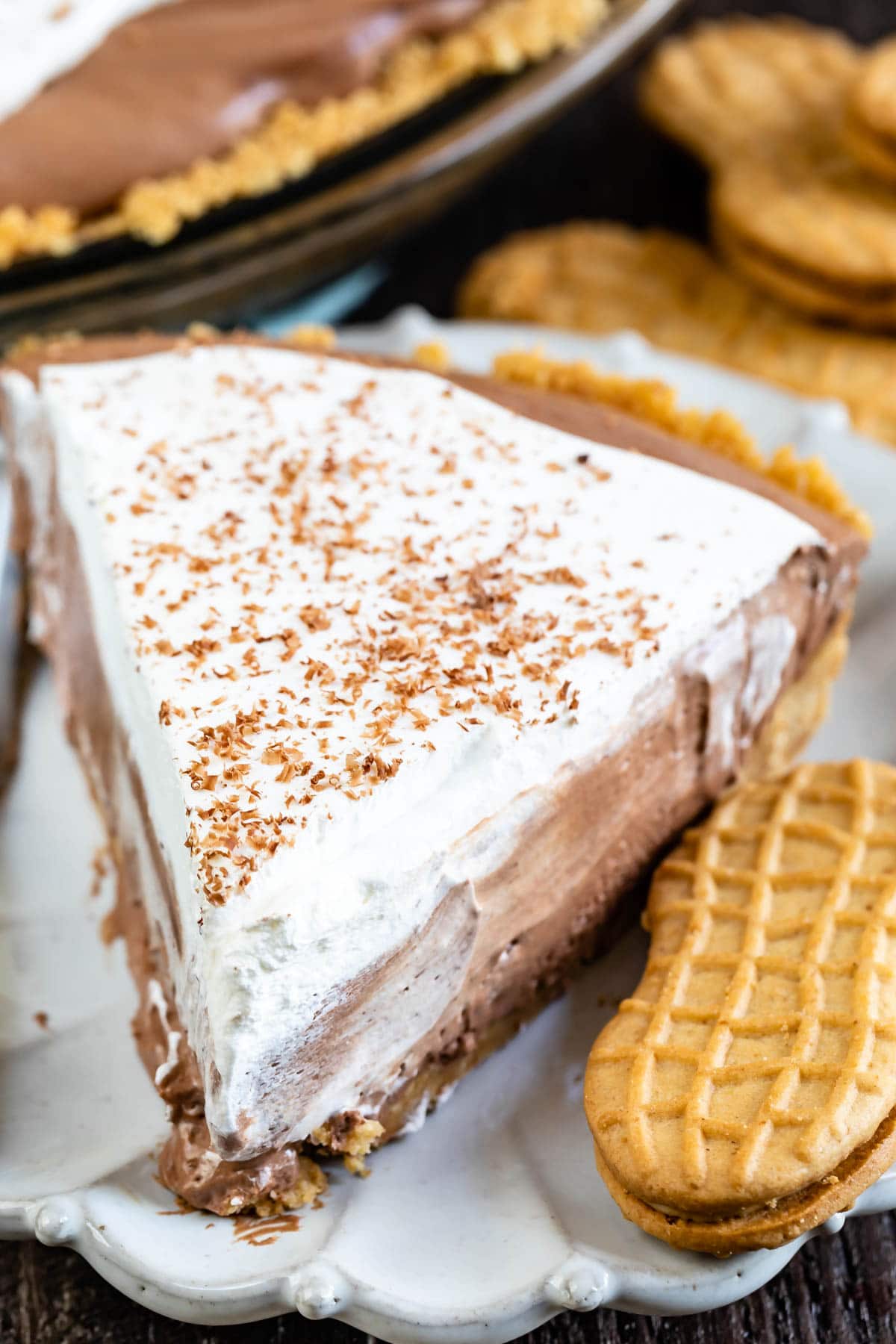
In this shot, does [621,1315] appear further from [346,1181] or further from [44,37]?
[44,37]

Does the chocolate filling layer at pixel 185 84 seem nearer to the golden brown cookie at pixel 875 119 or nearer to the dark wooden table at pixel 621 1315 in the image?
the golden brown cookie at pixel 875 119

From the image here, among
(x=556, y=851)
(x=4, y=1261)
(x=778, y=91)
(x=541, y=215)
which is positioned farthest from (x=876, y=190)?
(x=4, y=1261)

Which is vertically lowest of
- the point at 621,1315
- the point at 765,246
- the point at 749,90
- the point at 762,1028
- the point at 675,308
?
the point at 621,1315

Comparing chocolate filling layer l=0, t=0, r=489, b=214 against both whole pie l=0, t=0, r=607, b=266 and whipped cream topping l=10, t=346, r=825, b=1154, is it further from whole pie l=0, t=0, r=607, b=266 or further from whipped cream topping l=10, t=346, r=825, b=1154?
whipped cream topping l=10, t=346, r=825, b=1154

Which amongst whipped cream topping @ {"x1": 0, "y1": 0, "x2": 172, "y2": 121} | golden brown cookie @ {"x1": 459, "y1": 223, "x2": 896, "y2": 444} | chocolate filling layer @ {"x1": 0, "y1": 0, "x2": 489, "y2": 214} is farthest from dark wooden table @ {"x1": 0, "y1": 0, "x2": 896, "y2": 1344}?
whipped cream topping @ {"x1": 0, "y1": 0, "x2": 172, "y2": 121}

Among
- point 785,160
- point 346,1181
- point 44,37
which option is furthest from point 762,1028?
point 44,37

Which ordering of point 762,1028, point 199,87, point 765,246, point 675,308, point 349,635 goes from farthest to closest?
1. point 675,308
2. point 765,246
3. point 199,87
4. point 349,635
5. point 762,1028

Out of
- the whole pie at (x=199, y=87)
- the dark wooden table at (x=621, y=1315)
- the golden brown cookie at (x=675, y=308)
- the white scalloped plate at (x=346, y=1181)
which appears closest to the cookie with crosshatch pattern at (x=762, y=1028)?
the white scalloped plate at (x=346, y=1181)

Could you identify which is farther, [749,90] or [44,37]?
[749,90]
